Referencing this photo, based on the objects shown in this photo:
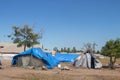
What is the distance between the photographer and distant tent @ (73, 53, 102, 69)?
31925 millimetres

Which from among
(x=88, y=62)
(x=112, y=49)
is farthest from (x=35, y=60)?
(x=112, y=49)

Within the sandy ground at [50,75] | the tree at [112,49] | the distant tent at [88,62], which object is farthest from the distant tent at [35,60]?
the tree at [112,49]

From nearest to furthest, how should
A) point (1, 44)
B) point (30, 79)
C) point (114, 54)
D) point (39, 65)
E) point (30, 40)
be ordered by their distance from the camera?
point (30, 79)
point (39, 65)
point (114, 54)
point (30, 40)
point (1, 44)

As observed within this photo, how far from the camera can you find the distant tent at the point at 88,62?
31925 mm

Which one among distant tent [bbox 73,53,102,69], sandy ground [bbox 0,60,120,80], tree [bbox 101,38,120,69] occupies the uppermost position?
tree [bbox 101,38,120,69]

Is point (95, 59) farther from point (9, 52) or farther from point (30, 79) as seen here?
point (9, 52)

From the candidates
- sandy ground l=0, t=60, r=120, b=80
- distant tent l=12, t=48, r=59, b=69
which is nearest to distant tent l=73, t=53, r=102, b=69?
distant tent l=12, t=48, r=59, b=69

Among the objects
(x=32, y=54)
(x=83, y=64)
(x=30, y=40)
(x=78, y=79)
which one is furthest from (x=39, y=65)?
(x=30, y=40)

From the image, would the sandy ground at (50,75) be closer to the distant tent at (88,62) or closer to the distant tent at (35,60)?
the distant tent at (35,60)

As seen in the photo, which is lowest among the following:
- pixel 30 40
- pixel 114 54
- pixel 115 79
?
pixel 115 79

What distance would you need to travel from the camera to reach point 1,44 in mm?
86812

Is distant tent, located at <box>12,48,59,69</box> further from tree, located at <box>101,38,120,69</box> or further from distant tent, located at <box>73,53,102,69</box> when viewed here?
tree, located at <box>101,38,120,69</box>

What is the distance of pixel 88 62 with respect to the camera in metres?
32.5

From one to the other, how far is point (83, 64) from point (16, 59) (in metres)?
8.19
